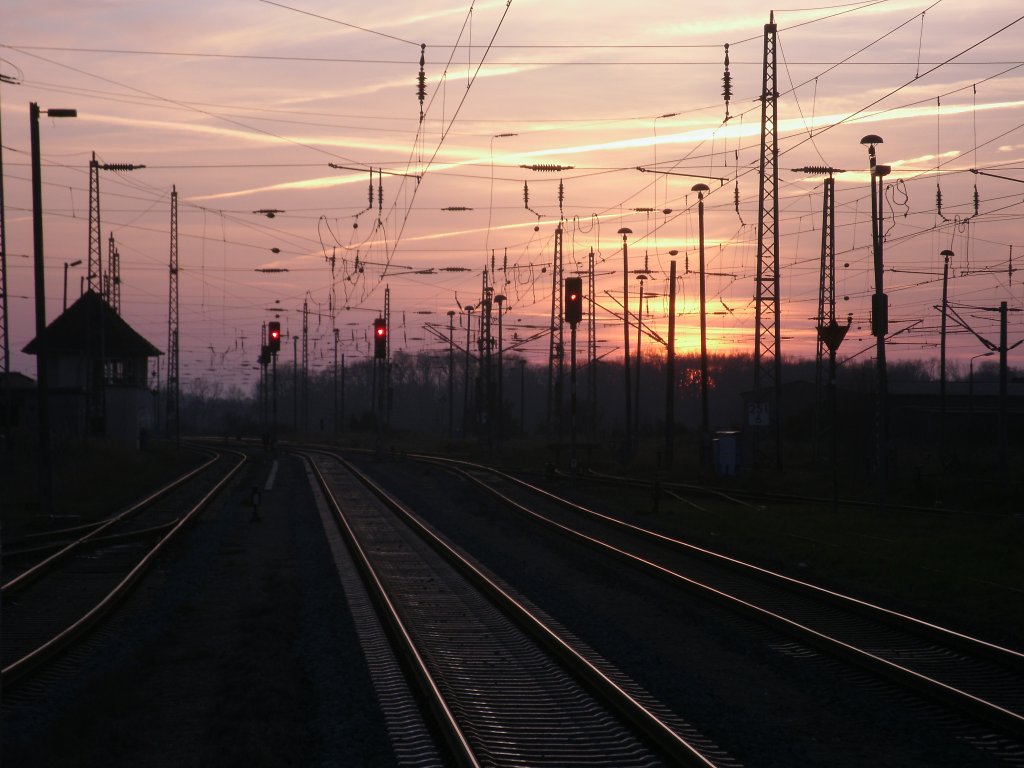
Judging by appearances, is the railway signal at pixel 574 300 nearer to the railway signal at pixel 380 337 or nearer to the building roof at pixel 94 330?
the railway signal at pixel 380 337

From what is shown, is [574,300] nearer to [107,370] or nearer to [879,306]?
A: [879,306]

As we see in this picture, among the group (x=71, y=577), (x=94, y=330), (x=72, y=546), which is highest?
(x=94, y=330)

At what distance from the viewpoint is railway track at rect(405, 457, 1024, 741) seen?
9.79 m

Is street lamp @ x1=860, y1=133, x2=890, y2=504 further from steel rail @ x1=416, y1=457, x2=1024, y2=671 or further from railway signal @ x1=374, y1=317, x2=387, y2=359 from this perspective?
railway signal @ x1=374, y1=317, x2=387, y2=359

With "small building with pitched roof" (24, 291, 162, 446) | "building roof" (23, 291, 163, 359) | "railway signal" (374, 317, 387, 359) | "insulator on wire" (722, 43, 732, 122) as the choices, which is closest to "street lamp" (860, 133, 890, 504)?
"insulator on wire" (722, 43, 732, 122)

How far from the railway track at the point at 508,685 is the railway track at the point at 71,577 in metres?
3.78

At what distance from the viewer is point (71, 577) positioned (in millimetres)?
17859

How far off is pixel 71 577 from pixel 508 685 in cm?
1031

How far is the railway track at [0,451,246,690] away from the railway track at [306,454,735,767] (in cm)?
Result: 378

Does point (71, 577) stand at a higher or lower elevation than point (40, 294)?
lower

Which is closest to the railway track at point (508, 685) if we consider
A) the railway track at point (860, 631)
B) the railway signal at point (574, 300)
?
the railway track at point (860, 631)

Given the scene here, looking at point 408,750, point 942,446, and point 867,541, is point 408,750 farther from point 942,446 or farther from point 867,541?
point 942,446

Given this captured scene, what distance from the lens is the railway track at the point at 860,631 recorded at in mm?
9789

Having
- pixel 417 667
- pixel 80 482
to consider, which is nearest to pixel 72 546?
pixel 417 667
